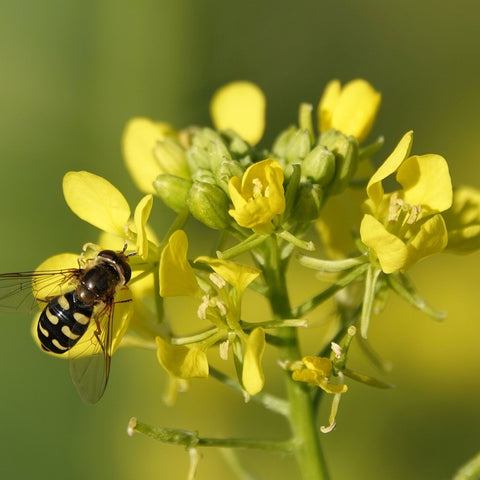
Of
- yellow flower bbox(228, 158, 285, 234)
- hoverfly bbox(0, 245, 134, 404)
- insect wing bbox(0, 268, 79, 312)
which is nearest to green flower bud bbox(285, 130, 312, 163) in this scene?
yellow flower bbox(228, 158, 285, 234)

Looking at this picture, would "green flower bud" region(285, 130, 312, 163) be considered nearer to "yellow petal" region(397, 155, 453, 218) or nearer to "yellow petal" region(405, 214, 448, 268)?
"yellow petal" region(397, 155, 453, 218)

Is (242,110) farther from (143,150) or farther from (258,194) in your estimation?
(258,194)

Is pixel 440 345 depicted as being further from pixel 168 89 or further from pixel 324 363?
pixel 324 363

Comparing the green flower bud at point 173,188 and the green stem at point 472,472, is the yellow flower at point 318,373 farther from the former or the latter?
the green flower bud at point 173,188

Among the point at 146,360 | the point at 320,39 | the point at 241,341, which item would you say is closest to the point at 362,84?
the point at 241,341

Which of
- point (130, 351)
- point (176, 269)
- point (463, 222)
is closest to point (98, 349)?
point (176, 269)
